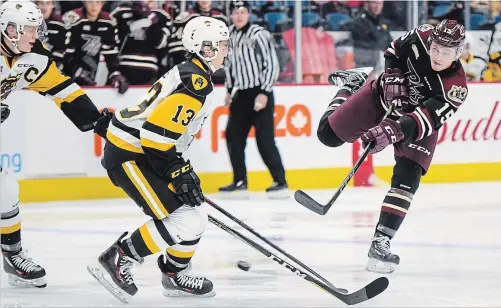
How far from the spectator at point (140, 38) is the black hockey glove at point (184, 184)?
3.83 meters

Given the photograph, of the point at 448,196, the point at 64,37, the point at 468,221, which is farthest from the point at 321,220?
the point at 64,37

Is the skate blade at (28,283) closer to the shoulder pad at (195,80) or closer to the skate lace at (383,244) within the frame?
the shoulder pad at (195,80)

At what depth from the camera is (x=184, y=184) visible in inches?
144

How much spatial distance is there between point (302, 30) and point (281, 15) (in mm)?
194

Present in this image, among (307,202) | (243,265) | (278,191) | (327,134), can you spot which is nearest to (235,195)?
(278,191)

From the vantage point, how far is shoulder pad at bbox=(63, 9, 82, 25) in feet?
23.8

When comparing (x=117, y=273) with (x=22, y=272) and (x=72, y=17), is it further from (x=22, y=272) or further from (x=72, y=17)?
(x=72, y=17)

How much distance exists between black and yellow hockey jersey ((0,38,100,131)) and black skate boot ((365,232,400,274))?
1.25 metres

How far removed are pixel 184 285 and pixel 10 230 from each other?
73 cm

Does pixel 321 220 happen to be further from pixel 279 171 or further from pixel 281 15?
pixel 281 15

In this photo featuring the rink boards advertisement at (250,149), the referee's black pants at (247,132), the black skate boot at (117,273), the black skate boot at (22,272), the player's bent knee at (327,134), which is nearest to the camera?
the black skate boot at (117,273)

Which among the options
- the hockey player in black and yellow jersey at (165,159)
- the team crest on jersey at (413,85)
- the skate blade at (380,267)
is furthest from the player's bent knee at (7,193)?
the team crest on jersey at (413,85)

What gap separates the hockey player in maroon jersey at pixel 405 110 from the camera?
14.1 feet

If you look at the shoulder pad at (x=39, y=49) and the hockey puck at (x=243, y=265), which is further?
the hockey puck at (x=243, y=265)
